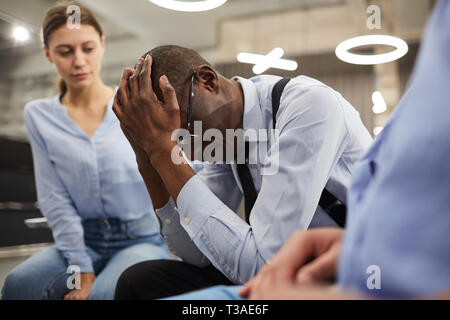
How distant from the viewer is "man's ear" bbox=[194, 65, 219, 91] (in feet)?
2.78

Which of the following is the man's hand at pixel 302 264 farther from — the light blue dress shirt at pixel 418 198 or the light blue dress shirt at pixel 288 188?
the light blue dress shirt at pixel 288 188

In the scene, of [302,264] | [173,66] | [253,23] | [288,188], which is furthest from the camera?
[253,23]

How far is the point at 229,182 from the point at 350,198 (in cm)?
64

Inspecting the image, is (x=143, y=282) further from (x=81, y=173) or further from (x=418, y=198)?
(x=418, y=198)

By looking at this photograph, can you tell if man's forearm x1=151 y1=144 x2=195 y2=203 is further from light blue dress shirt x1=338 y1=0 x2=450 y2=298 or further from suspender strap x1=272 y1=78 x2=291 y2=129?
light blue dress shirt x1=338 y1=0 x2=450 y2=298

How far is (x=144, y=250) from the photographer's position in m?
1.10

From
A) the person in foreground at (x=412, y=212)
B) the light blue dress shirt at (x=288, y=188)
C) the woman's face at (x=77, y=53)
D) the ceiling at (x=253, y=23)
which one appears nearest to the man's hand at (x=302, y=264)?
the person in foreground at (x=412, y=212)

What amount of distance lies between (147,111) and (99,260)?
61cm

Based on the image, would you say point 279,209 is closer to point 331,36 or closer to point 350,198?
point 350,198

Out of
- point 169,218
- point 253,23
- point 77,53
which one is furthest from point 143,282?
point 253,23

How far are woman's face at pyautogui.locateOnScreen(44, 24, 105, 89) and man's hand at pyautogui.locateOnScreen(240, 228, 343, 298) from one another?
3.12ft

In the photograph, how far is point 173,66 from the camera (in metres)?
0.82

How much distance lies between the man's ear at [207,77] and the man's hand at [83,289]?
660mm
